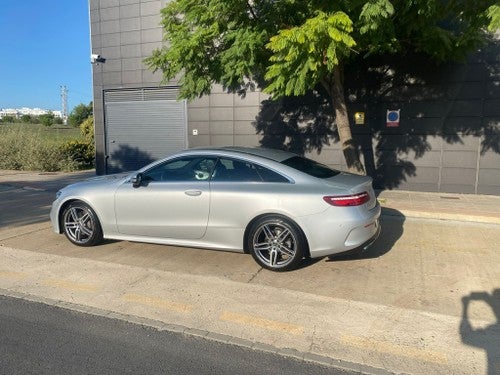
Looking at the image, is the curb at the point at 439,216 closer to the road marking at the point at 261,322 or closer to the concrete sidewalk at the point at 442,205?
the concrete sidewalk at the point at 442,205

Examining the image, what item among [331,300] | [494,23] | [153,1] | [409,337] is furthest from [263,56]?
[153,1]

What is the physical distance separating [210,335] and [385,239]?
3889mm

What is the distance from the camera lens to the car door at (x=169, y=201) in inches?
213

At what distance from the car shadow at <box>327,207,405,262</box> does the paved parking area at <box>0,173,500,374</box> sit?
0.04m

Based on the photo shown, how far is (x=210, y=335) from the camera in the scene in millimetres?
3678

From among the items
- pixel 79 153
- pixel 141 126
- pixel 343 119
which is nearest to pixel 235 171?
pixel 343 119

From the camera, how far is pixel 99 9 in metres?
14.7

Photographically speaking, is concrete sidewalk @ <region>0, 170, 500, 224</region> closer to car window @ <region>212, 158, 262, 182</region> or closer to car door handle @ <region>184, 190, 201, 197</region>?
car window @ <region>212, 158, 262, 182</region>

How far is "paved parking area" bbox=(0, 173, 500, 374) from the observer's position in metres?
3.47

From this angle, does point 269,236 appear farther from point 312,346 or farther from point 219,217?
point 312,346

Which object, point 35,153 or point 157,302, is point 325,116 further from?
point 35,153

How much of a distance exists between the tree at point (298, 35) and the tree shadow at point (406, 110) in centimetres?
145

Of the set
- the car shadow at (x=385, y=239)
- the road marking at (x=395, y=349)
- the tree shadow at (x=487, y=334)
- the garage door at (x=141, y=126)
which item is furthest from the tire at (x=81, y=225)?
the garage door at (x=141, y=126)

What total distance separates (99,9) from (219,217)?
493 inches
